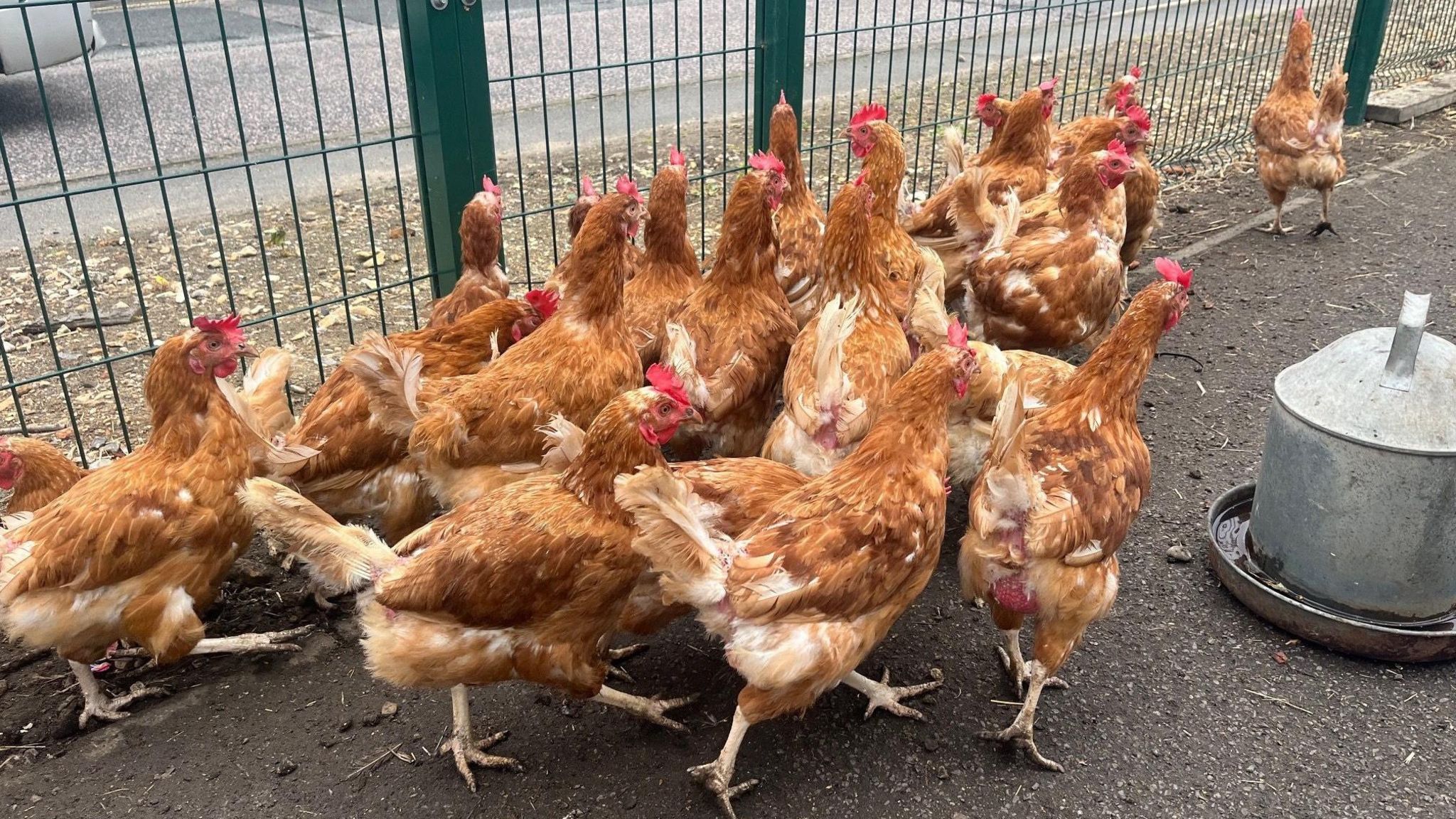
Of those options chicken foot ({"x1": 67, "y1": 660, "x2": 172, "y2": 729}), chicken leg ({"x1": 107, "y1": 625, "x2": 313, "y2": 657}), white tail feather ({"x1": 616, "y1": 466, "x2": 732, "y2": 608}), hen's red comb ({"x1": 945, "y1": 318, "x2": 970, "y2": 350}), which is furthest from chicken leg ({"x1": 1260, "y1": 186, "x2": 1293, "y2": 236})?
chicken foot ({"x1": 67, "y1": 660, "x2": 172, "y2": 729})

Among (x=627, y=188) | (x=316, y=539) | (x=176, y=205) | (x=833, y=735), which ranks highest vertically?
(x=627, y=188)

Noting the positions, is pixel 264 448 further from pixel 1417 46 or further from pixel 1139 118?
pixel 1417 46

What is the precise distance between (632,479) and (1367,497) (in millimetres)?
2430

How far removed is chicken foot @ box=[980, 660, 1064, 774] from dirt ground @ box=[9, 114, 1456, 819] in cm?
5

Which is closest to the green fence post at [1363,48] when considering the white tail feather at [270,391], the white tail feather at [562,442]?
the white tail feather at [562,442]

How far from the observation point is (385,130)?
28.8ft

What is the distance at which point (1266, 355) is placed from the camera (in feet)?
18.2

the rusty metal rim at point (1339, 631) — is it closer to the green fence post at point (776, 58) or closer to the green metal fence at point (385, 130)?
the green metal fence at point (385, 130)

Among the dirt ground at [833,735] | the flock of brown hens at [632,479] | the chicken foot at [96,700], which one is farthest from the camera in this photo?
the chicken foot at [96,700]

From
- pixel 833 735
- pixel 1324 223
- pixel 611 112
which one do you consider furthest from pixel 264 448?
pixel 1324 223

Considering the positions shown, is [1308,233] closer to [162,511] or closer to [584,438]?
[584,438]

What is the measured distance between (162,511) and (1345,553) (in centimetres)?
385

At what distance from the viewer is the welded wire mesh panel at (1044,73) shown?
7.43 m

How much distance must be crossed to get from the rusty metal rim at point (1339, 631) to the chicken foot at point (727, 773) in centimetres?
198
